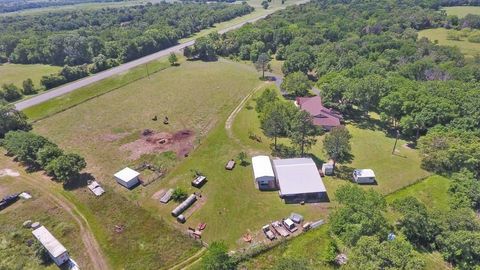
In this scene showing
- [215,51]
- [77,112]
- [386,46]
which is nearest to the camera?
[77,112]

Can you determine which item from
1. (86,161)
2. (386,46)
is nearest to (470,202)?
(86,161)

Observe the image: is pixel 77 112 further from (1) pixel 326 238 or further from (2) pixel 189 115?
→ (1) pixel 326 238

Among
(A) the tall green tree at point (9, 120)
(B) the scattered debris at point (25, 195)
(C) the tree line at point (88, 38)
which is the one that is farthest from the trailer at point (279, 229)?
(C) the tree line at point (88, 38)

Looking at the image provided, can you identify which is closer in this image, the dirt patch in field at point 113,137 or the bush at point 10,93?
the dirt patch in field at point 113,137

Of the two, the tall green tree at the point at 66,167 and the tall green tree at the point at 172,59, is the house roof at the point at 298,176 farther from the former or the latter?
the tall green tree at the point at 172,59

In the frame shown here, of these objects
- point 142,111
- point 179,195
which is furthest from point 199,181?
point 142,111
